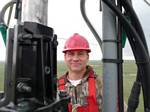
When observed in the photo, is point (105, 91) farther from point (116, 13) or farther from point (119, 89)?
point (116, 13)

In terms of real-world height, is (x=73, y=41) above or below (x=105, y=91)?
above

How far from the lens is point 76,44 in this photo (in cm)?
300

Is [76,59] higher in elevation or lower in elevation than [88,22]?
lower

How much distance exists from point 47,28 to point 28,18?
77 millimetres

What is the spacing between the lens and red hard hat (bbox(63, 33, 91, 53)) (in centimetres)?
297

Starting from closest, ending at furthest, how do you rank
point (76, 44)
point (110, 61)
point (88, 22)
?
point (110, 61)
point (88, 22)
point (76, 44)

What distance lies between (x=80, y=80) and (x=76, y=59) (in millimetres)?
187

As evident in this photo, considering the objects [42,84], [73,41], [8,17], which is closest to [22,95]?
[42,84]

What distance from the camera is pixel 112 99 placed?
59.8 inches

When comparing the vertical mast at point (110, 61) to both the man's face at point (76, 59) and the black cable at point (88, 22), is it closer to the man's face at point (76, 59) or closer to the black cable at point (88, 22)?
the black cable at point (88, 22)

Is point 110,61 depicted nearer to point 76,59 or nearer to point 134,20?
point 134,20

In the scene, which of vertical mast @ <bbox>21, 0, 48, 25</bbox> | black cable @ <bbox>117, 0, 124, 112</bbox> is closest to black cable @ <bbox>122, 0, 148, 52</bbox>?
black cable @ <bbox>117, 0, 124, 112</bbox>

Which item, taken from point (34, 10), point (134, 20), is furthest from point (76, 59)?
point (34, 10)

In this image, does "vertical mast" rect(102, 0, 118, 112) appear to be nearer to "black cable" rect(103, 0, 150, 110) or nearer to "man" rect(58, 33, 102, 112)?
"black cable" rect(103, 0, 150, 110)
